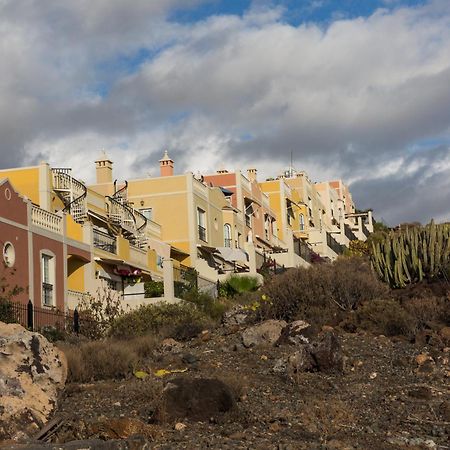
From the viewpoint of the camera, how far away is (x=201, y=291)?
130ft

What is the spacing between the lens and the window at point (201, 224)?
5134cm

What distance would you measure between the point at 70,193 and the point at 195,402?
2618cm

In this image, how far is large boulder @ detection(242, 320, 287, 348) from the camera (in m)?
24.3

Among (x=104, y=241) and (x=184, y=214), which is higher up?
(x=184, y=214)

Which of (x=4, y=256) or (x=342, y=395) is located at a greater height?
(x=4, y=256)

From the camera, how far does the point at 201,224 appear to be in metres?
51.9

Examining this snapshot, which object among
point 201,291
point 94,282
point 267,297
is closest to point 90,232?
point 94,282

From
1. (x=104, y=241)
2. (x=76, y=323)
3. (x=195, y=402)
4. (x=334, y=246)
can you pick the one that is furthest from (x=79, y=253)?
(x=334, y=246)

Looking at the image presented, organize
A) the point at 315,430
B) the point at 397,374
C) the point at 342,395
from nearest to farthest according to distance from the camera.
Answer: the point at 315,430 → the point at 342,395 → the point at 397,374

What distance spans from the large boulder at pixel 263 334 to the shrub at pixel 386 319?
2376mm

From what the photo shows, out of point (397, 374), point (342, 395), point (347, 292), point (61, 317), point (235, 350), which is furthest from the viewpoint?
point (61, 317)

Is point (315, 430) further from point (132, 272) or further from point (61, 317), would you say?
point (132, 272)

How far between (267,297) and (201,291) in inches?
429

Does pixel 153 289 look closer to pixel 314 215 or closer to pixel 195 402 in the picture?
pixel 195 402
